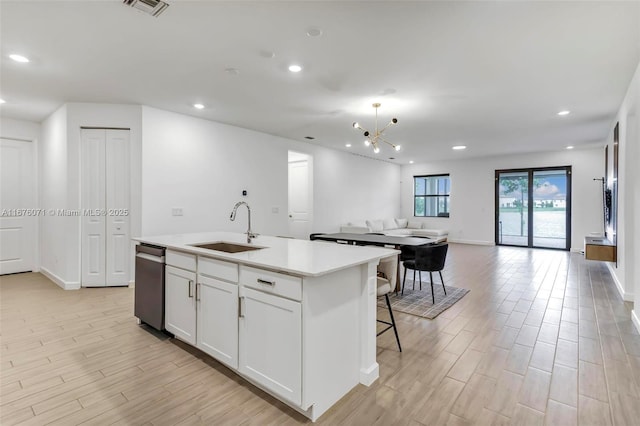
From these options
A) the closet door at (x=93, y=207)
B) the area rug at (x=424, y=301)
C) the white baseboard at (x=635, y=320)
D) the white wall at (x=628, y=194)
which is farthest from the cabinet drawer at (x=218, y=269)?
the white wall at (x=628, y=194)

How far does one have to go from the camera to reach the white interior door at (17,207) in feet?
17.7

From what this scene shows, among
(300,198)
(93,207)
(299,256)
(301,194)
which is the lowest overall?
(299,256)

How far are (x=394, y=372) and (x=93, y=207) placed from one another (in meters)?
4.73

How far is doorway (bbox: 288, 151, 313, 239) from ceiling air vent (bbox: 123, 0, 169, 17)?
204 inches

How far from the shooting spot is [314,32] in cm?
259

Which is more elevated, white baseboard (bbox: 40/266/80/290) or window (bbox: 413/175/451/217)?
window (bbox: 413/175/451/217)

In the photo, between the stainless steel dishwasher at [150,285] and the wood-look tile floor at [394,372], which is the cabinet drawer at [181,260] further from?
the wood-look tile floor at [394,372]

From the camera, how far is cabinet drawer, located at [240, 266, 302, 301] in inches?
69.6

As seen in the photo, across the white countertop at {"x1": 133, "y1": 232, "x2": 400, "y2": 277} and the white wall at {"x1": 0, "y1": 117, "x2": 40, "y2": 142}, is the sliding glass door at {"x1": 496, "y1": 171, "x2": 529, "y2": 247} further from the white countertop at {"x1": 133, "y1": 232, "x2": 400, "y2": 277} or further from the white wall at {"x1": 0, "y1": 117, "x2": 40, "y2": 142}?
the white wall at {"x1": 0, "y1": 117, "x2": 40, "y2": 142}

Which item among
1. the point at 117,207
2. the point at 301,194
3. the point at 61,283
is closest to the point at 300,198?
the point at 301,194

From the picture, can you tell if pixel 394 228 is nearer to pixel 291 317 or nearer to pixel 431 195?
pixel 431 195

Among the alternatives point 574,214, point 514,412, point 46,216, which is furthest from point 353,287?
point 574,214

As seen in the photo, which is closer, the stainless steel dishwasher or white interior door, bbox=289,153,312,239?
the stainless steel dishwasher

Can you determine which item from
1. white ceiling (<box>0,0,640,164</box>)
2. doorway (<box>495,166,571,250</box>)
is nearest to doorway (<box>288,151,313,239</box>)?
white ceiling (<box>0,0,640,164</box>)
